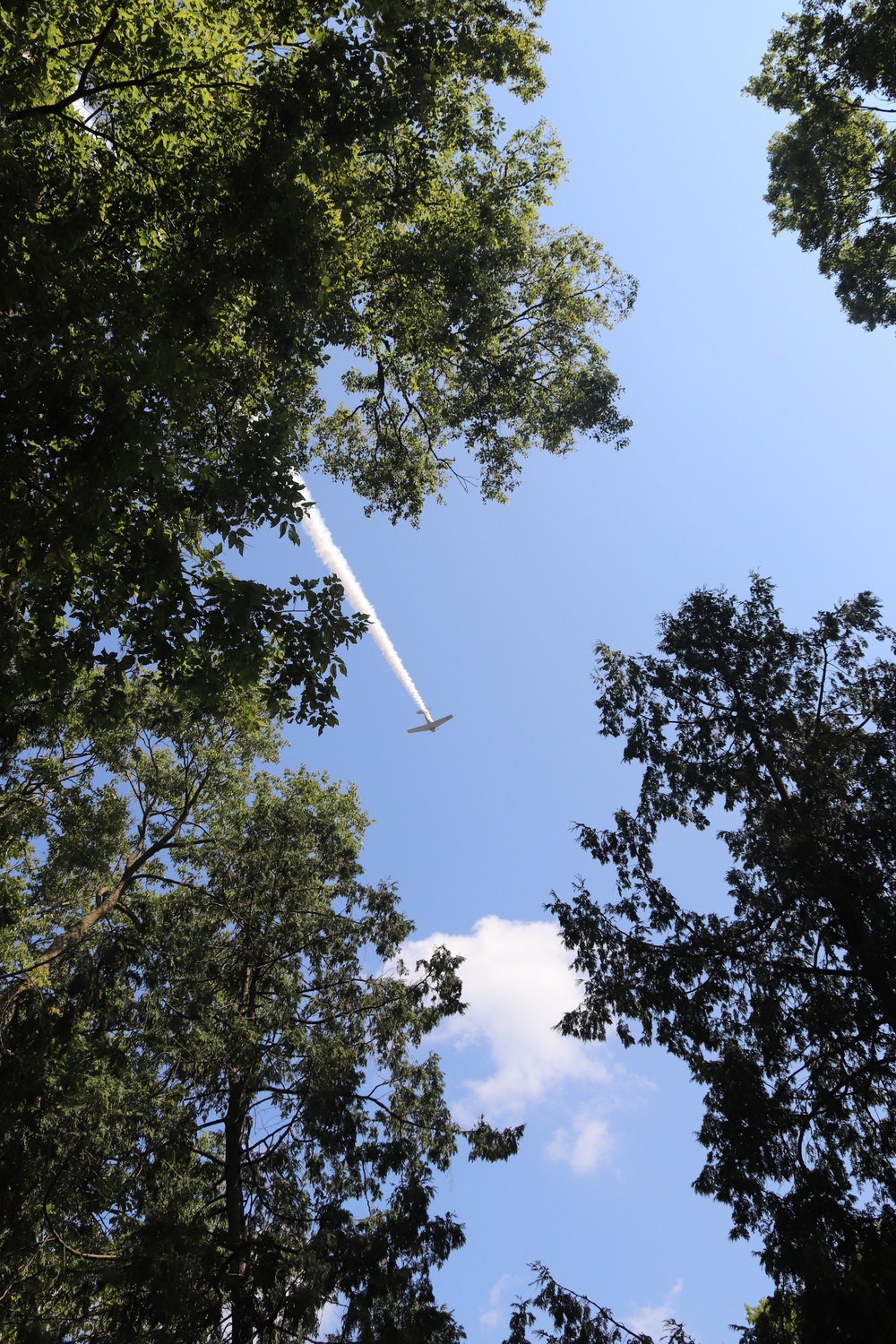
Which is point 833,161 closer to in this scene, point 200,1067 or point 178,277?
point 178,277

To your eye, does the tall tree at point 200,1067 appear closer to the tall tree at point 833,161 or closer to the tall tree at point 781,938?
the tall tree at point 781,938

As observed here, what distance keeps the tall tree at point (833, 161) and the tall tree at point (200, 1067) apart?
18132 millimetres

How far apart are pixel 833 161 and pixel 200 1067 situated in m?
24.2

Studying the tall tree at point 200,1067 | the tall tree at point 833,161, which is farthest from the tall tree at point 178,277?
the tall tree at point 833,161

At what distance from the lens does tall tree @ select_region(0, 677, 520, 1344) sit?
12312 millimetres

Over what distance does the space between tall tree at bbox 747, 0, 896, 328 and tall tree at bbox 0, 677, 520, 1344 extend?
714 inches

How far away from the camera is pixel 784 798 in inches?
506

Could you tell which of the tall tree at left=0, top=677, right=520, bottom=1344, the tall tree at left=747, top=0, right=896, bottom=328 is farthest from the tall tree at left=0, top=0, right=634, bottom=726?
the tall tree at left=747, top=0, right=896, bottom=328

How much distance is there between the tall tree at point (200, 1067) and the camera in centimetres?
1231

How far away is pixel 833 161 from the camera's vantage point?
18.9 m

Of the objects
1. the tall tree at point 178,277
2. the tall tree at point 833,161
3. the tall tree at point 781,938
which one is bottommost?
the tall tree at point 781,938

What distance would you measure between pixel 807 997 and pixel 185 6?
15.7 meters

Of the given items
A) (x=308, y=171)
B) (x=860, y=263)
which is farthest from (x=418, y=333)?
(x=860, y=263)

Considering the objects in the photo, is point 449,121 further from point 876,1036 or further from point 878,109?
point 876,1036
